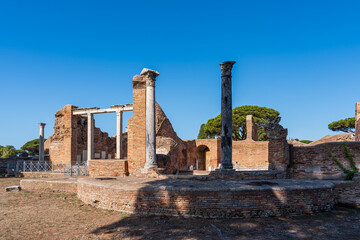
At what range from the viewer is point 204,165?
31.0 m

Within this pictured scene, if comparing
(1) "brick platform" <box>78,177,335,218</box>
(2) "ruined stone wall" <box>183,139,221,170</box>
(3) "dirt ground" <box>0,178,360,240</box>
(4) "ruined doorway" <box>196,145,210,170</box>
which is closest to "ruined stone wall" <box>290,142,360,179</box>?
(3) "dirt ground" <box>0,178,360,240</box>

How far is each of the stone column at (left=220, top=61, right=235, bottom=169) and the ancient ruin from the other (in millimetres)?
38

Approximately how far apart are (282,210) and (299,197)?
595 millimetres

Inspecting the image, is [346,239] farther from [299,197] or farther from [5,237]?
[5,237]

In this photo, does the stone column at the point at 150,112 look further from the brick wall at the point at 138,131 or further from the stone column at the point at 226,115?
the stone column at the point at 226,115

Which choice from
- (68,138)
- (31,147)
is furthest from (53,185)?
(31,147)

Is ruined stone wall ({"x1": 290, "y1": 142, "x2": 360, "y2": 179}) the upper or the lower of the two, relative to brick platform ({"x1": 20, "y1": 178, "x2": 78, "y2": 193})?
upper

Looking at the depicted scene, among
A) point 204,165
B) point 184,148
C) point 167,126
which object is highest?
point 167,126

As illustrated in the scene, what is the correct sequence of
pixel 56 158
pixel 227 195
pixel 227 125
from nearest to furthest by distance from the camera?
pixel 227 195 → pixel 227 125 → pixel 56 158

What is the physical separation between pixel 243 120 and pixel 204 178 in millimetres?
30516

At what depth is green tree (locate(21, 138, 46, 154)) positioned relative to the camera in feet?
157

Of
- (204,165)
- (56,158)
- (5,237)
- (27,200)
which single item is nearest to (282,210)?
(5,237)

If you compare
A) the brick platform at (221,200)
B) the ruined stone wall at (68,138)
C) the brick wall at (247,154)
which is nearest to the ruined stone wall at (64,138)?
the ruined stone wall at (68,138)

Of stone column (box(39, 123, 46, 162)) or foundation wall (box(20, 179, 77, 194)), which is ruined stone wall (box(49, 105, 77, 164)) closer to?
stone column (box(39, 123, 46, 162))
